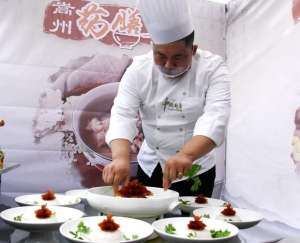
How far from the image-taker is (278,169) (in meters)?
2.16

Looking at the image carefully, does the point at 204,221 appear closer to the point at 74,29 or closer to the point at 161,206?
the point at 161,206

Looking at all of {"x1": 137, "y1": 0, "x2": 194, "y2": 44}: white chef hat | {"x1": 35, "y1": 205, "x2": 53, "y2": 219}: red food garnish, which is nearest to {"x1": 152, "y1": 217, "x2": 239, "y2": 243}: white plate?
{"x1": 35, "y1": 205, "x2": 53, "y2": 219}: red food garnish

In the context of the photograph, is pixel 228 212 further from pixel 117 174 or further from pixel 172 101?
pixel 172 101

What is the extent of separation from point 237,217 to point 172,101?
0.56 meters

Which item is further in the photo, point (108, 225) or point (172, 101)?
point (172, 101)

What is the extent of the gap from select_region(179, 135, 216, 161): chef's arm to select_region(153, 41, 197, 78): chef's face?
10.3 inches

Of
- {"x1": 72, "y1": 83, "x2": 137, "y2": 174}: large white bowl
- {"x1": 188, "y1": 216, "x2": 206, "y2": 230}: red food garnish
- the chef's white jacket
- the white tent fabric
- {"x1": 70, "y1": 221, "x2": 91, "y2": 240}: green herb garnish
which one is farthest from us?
{"x1": 72, "y1": 83, "x2": 137, "y2": 174}: large white bowl

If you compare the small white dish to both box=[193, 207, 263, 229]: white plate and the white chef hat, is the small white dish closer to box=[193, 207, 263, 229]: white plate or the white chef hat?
box=[193, 207, 263, 229]: white plate

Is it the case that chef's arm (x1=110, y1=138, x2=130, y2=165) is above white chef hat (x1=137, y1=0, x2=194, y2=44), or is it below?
below

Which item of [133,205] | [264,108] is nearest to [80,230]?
[133,205]

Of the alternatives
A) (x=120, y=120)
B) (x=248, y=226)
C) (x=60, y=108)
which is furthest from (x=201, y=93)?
(x=60, y=108)

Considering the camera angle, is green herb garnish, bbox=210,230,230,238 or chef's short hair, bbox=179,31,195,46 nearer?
green herb garnish, bbox=210,230,230,238

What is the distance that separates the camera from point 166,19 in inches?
56.7

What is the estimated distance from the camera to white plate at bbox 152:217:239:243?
889mm
